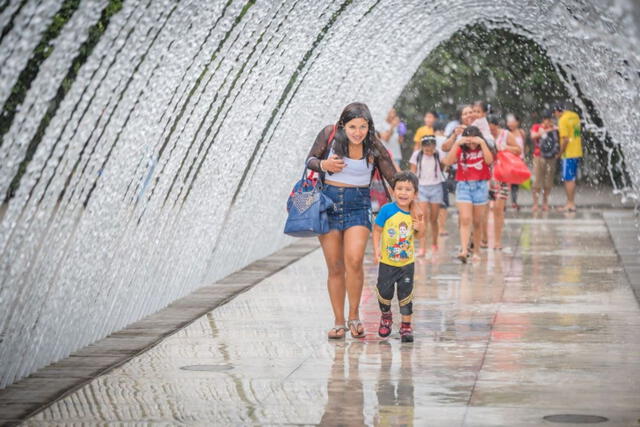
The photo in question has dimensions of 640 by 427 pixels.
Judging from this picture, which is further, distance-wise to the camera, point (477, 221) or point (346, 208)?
point (477, 221)

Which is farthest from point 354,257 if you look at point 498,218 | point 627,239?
point 627,239

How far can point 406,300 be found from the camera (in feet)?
29.1

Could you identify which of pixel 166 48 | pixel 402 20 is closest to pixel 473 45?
pixel 402 20

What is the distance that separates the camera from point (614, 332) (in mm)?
9195

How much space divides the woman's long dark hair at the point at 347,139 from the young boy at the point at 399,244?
262mm

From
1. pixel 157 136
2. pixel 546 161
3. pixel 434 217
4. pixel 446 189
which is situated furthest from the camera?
pixel 546 161

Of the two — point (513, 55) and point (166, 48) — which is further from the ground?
point (513, 55)

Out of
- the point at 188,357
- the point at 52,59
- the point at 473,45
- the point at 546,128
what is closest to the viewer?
the point at 52,59

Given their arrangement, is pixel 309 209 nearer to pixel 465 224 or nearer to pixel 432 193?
pixel 465 224

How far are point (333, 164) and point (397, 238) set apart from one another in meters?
0.67

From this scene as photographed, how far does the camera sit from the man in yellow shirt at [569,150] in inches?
880

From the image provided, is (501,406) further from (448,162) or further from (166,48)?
(448,162)

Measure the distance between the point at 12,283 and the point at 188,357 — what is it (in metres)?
1.31

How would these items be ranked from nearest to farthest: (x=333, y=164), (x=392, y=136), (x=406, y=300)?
(x=333, y=164)
(x=406, y=300)
(x=392, y=136)
